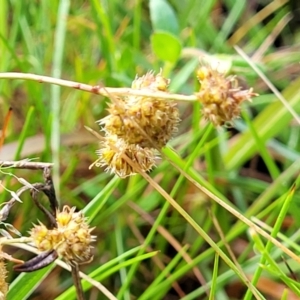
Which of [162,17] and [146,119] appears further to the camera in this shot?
[162,17]

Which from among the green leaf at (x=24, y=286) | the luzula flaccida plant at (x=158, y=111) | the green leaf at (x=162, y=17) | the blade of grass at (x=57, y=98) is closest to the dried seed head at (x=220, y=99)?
the luzula flaccida plant at (x=158, y=111)

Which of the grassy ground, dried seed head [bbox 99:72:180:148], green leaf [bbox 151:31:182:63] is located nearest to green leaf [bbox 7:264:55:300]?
the grassy ground

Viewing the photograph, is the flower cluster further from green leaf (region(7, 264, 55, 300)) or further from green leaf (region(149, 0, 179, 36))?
green leaf (region(149, 0, 179, 36))

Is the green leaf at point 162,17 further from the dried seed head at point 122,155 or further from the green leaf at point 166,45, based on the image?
the dried seed head at point 122,155

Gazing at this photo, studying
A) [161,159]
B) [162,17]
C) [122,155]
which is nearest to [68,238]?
[122,155]

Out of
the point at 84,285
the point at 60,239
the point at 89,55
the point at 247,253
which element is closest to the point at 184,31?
the point at 89,55

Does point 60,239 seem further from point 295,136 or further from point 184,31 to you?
point 184,31

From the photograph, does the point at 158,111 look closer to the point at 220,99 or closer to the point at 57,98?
the point at 220,99
